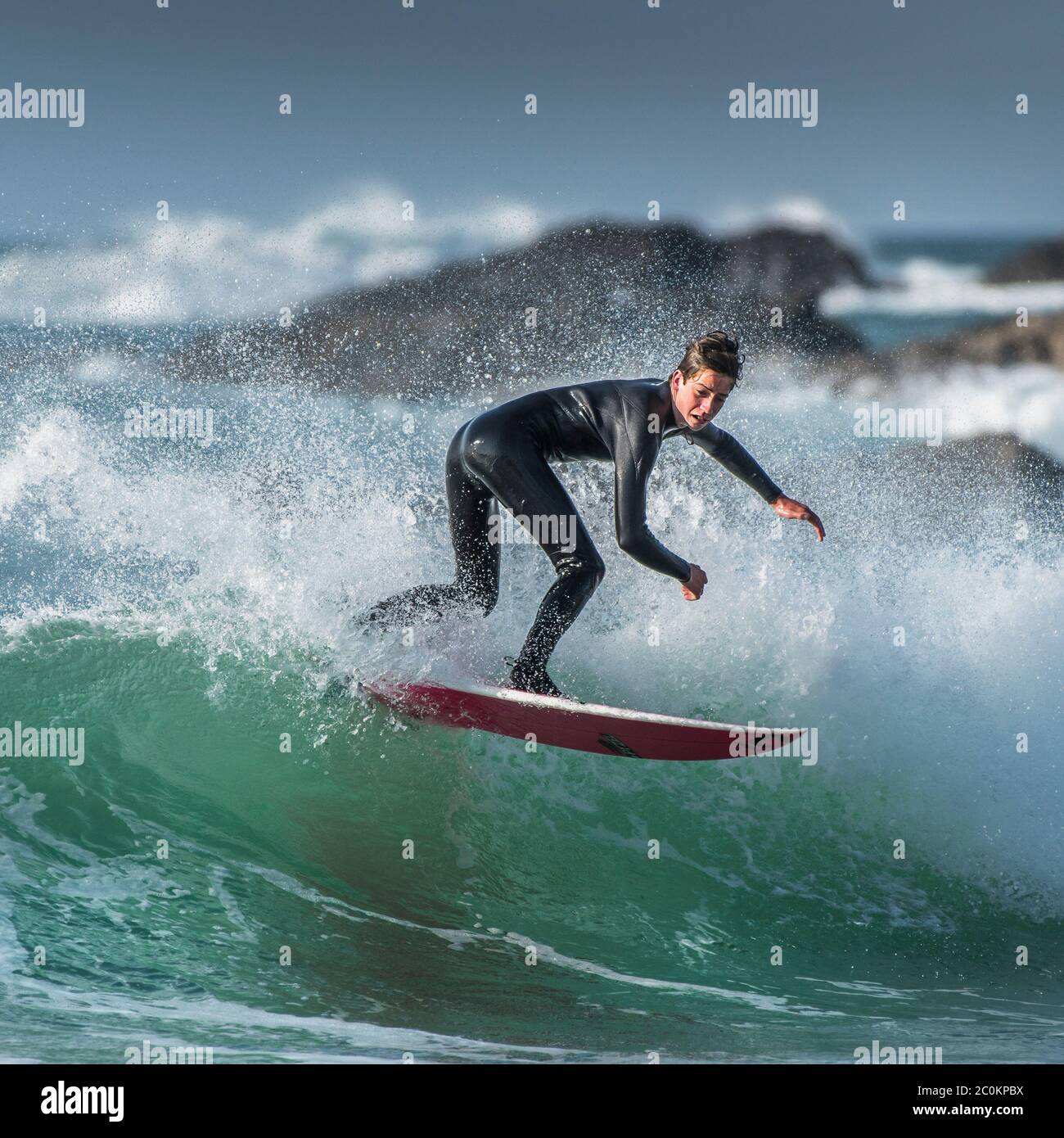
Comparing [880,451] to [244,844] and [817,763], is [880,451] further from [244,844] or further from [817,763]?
[244,844]

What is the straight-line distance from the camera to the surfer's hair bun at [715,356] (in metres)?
4.28

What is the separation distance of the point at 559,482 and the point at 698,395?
2.27ft

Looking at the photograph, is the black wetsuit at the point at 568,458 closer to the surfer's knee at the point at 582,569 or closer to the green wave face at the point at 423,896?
the surfer's knee at the point at 582,569

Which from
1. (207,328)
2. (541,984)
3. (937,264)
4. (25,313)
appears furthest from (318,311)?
(541,984)

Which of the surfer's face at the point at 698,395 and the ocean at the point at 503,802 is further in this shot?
the surfer's face at the point at 698,395

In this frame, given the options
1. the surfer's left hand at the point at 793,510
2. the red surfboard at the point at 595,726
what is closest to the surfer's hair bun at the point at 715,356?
the surfer's left hand at the point at 793,510

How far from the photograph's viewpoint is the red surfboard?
4.46m

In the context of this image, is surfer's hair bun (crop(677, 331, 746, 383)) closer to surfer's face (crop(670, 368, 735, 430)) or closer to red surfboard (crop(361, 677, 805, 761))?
surfer's face (crop(670, 368, 735, 430))

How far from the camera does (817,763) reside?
234 inches

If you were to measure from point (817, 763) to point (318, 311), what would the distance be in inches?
675

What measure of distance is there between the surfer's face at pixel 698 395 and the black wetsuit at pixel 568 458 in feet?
0.15

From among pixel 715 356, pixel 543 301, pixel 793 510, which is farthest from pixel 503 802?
pixel 543 301

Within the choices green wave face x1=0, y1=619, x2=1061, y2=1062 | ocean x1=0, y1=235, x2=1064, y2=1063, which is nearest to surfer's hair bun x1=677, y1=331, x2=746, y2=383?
ocean x1=0, y1=235, x2=1064, y2=1063

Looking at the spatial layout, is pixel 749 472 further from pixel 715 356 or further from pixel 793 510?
pixel 715 356
